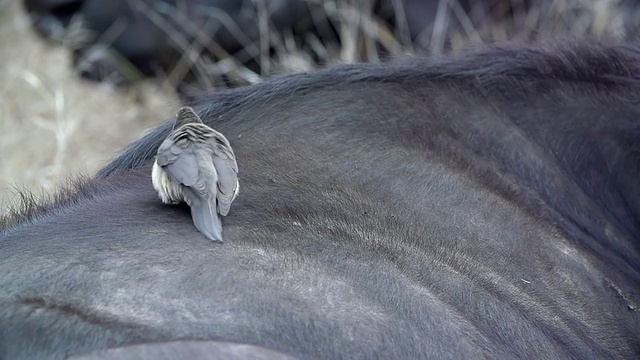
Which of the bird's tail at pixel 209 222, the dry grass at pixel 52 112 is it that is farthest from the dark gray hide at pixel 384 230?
the dry grass at pixel 52 112

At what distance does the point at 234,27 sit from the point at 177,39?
0.79 feet

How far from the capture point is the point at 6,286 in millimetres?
1488

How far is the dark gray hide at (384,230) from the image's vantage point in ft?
4.93

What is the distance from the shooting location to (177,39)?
4.48 metres

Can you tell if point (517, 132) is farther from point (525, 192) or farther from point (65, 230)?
point (65, 230)

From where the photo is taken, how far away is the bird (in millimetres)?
1654

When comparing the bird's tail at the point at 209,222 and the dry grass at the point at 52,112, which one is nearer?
the bird's tail at the point at 209,222

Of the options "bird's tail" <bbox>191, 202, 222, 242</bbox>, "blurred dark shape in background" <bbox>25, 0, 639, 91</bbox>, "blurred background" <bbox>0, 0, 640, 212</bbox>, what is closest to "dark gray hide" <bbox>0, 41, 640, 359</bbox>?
"bird's tail" <bbox>191, 202, 222, 242</bbox>

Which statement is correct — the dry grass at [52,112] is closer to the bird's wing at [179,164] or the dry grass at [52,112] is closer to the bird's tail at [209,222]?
the bird's wing at [179,164]

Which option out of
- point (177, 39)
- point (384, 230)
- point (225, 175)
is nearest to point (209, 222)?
point (225, 175)

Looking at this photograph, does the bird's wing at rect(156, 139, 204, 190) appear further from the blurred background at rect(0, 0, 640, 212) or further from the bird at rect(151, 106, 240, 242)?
the blurred background at rect(0, 0, 640, 212)

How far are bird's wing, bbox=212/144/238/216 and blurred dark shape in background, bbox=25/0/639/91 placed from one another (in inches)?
98.0

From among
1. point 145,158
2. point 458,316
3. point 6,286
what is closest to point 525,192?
point 458,316

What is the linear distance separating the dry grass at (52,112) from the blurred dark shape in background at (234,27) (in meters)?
0.10
